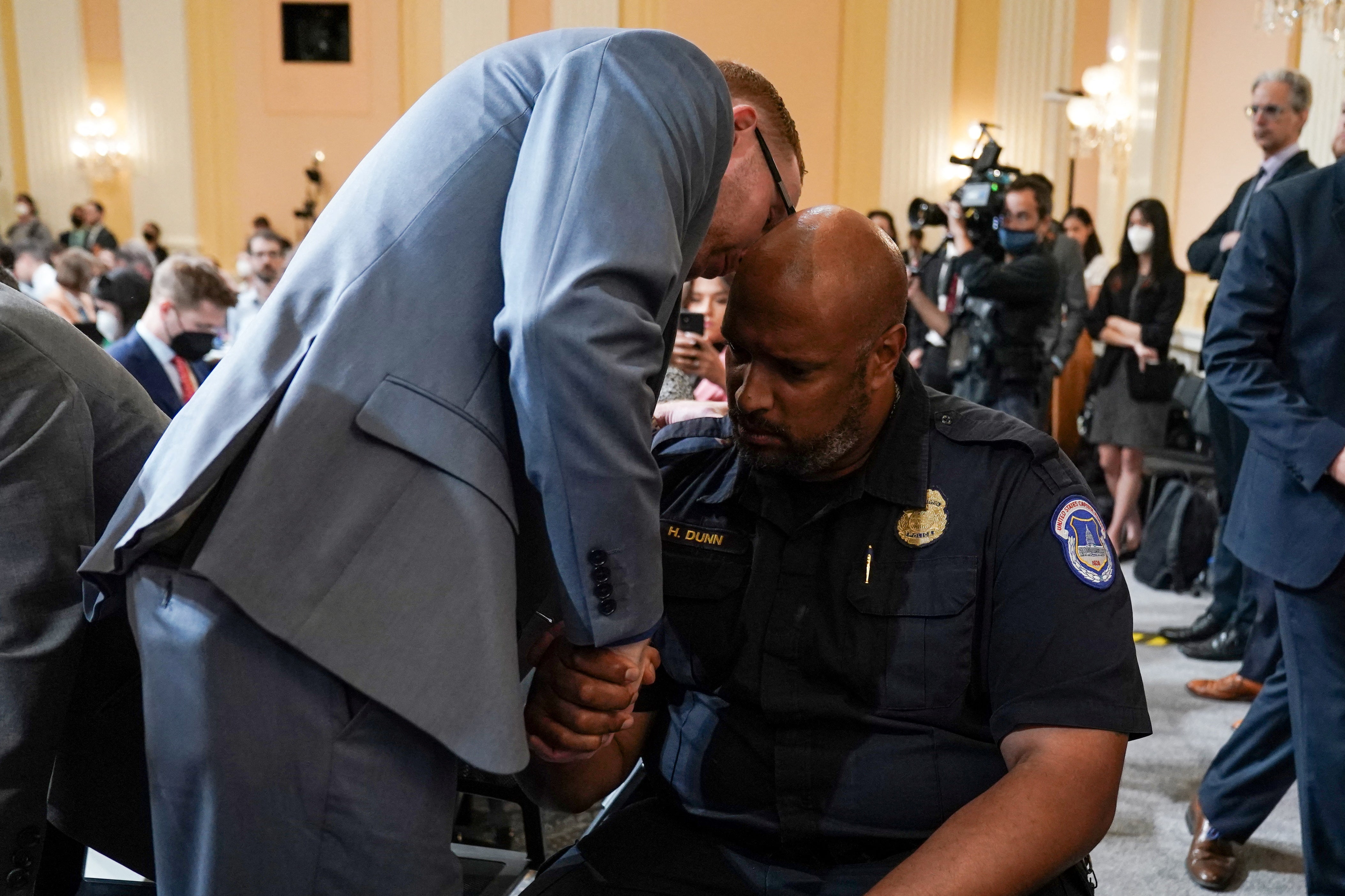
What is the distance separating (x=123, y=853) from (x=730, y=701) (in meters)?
0.74

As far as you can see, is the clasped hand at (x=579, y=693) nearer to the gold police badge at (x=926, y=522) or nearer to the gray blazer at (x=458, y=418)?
the gray blazer at (x=458, y=418)

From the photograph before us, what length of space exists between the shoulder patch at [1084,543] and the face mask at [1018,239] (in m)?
3.43

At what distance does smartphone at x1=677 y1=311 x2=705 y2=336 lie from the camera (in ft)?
8.55

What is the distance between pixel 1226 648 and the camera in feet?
12.8

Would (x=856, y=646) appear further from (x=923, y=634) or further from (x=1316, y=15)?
(x=1316, y=15)

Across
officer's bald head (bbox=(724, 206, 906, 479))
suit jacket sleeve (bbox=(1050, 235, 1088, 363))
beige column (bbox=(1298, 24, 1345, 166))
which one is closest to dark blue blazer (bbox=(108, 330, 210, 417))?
officer's bald head (bbox=(724, 206, 906, 479))

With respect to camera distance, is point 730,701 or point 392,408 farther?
point 730,701

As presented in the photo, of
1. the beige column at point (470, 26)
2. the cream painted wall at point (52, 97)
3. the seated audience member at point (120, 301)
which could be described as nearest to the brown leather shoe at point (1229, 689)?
the seated audience member at point (120, 301)

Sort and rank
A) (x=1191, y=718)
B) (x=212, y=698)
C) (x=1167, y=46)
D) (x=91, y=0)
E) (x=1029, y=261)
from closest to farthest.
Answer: (x=212, y=698), (x=1191, y=718), (x=1029, y=261), (x=1167, y=46), (x=91, y=0)

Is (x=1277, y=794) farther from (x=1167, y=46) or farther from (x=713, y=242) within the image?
(x=1167, y=46)

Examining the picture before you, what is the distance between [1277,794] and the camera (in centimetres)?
230

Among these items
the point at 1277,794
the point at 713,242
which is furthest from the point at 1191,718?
the point at 713,242

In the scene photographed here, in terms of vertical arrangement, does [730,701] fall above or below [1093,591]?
below

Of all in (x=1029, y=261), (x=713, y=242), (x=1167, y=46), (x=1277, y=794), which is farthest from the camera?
(x=1167, y=46)
